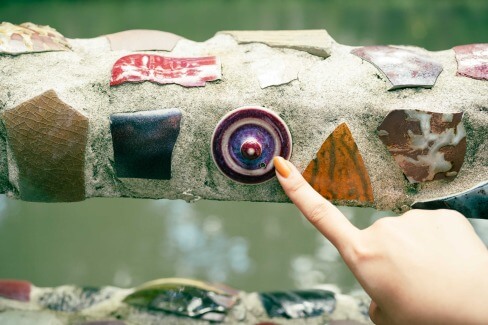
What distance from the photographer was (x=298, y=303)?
3.82 ft

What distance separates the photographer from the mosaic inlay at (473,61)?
31.4 inches

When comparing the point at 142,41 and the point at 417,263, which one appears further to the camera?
the point at 142,41

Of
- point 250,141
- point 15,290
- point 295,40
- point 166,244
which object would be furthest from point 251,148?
point 166,244

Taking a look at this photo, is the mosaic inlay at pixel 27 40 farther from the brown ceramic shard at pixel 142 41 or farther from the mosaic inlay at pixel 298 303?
the mosaic inlay at pixel 298 303

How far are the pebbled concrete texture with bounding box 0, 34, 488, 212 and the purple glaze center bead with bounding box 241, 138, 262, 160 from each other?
54mm

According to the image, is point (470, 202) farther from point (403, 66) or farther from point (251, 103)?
point (251, 103)

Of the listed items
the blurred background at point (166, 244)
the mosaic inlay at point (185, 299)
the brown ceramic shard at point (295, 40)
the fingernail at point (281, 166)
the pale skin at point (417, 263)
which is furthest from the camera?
the blurred background at point (166, 244)

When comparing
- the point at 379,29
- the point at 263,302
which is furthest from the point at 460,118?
the point at 379,29

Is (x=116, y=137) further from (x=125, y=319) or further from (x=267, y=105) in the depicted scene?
(x=125, y=319)

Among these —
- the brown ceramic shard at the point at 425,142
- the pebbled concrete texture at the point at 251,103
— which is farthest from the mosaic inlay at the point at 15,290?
the brown ceramic shard at the point at 425,142

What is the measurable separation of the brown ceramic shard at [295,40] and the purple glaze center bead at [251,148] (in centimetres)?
20

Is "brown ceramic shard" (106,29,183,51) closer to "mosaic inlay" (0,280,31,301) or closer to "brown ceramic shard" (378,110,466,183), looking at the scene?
"brown ceramic shard" (378,110,466,183)

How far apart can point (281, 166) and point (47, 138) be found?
34 centimetres

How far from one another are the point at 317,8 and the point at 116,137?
2.19 m
